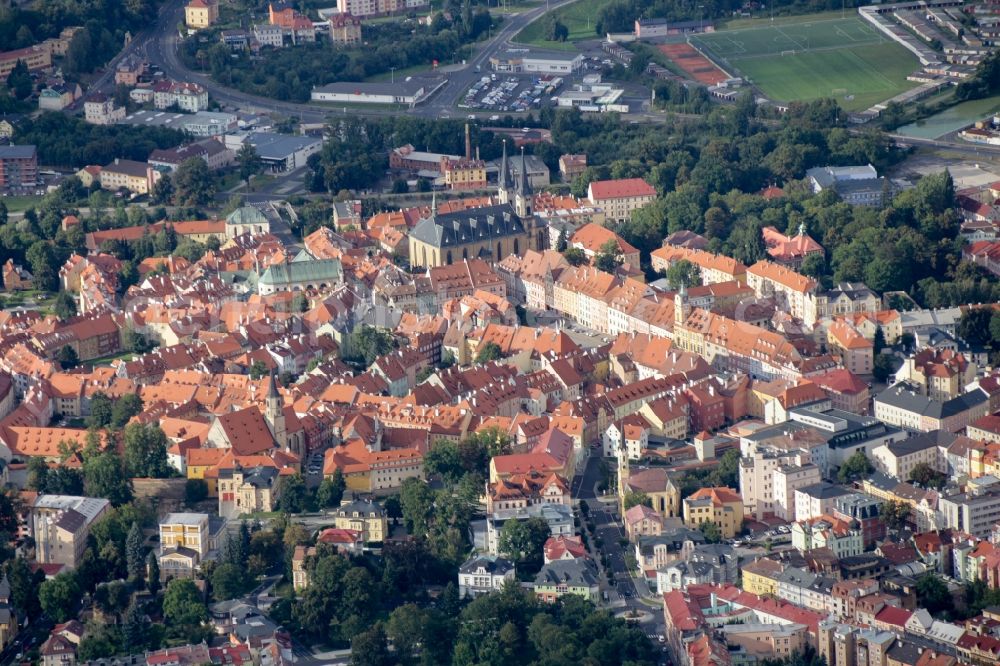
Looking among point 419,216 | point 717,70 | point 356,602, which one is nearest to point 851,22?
point 717,70

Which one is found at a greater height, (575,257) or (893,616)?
(893,616)

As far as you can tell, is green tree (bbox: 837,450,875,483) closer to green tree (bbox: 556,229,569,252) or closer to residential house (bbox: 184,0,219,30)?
green tree (bbox: 556,229,569,252)

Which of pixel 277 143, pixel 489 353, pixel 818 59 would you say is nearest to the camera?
pixel 489 353

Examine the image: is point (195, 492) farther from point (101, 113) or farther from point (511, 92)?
point (511, 92)

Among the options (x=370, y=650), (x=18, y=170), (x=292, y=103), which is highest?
(x=370, y=650)

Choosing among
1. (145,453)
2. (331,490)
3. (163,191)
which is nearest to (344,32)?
(163,191)

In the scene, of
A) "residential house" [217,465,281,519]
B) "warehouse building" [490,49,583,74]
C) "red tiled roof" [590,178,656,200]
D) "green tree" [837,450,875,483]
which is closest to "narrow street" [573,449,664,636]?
"green tree" [837,450,875,483]
